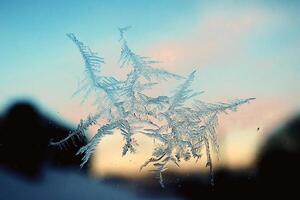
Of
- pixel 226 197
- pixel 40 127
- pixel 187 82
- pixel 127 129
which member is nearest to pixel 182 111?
pixel 187 82

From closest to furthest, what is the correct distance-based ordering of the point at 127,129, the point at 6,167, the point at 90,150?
the point at 90,150
the point at 127,129
the point at 6,167

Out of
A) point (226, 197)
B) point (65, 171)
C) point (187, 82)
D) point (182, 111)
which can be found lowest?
point (226, 197)

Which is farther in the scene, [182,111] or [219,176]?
[219,176]

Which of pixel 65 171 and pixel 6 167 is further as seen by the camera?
pixel 6 167

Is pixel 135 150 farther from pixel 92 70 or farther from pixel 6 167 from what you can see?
pixel 6 167

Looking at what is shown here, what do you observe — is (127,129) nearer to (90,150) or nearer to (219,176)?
(90,150)

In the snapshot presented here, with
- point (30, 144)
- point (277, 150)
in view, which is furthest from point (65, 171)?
point (277, 150)

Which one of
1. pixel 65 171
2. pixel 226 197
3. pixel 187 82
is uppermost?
pixel 187 82

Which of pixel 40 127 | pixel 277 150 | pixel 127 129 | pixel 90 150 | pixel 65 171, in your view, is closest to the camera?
pixel 90 150

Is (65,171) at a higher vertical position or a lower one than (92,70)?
lower
